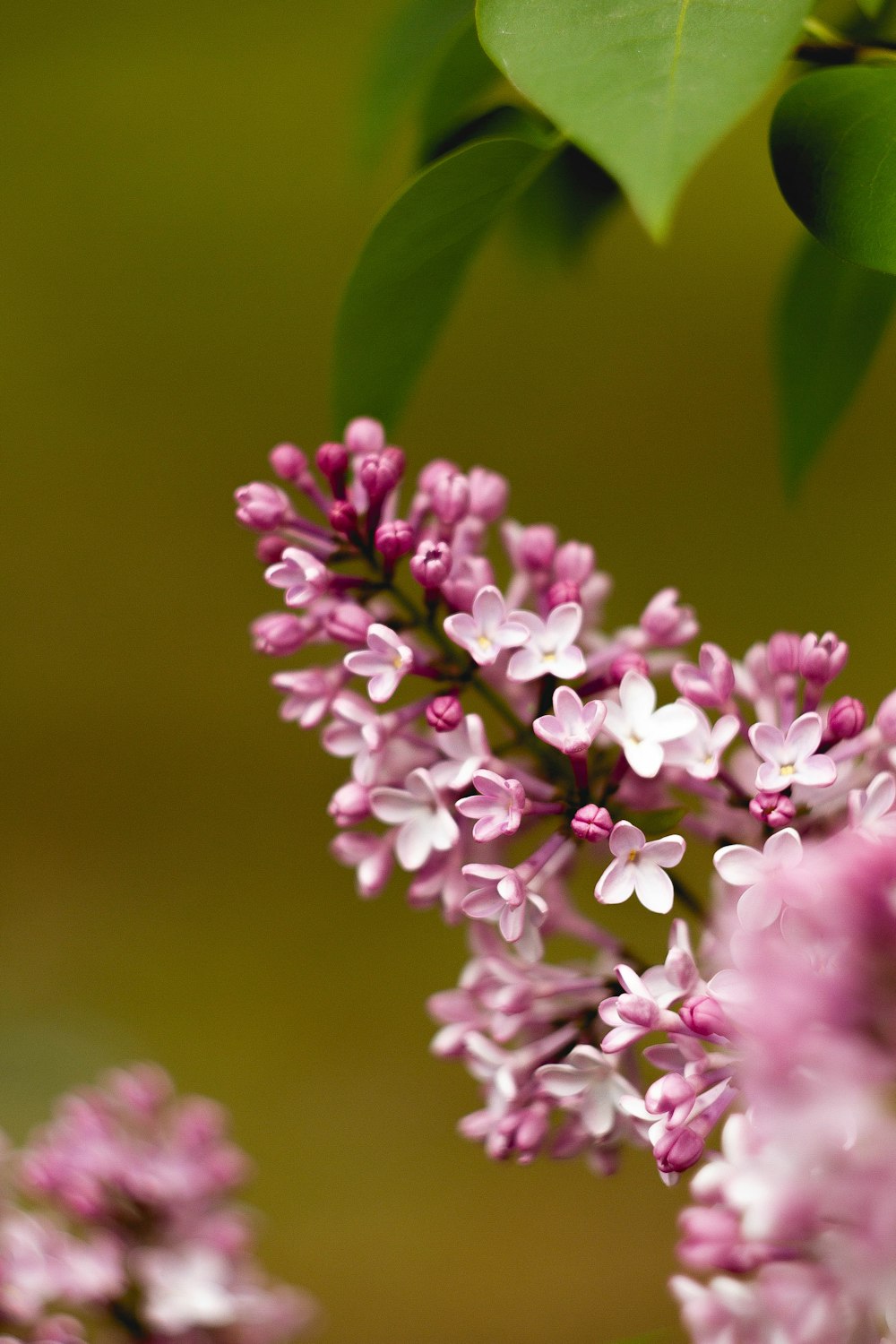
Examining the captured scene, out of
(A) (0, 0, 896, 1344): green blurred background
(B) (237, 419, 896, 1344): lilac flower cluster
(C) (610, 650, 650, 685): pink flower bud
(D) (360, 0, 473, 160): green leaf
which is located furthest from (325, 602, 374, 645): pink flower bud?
(A) (0, 0, 896, 1344): green blurred background

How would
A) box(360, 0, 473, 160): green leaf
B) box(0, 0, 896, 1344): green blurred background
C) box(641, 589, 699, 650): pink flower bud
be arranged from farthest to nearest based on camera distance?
box(0, 0, 896, 1344): green blurred background, box(360, 0, 473, 160): green leaf, box(641, 589, 699, 650): pink flower bud

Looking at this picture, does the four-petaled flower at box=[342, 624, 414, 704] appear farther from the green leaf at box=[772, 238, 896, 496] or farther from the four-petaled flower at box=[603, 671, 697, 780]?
the green leaf at box=[772, 238, 896, 496]

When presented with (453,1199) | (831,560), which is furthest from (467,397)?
(453,1199)

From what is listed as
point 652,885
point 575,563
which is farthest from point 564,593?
point 652,885

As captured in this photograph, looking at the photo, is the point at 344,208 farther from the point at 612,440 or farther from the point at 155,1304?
the point at 155,1304

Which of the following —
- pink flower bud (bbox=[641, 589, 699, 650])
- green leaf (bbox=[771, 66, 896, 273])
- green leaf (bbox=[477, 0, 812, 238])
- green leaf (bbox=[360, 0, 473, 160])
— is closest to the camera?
green leaf (bbox=[477, 0, 812, 238])

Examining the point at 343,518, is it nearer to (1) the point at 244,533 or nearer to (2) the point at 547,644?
(2) the point at 547,644

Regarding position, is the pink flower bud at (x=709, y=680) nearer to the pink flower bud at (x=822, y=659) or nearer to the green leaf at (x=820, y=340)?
the pink flower bud at (x=822, y=659)
